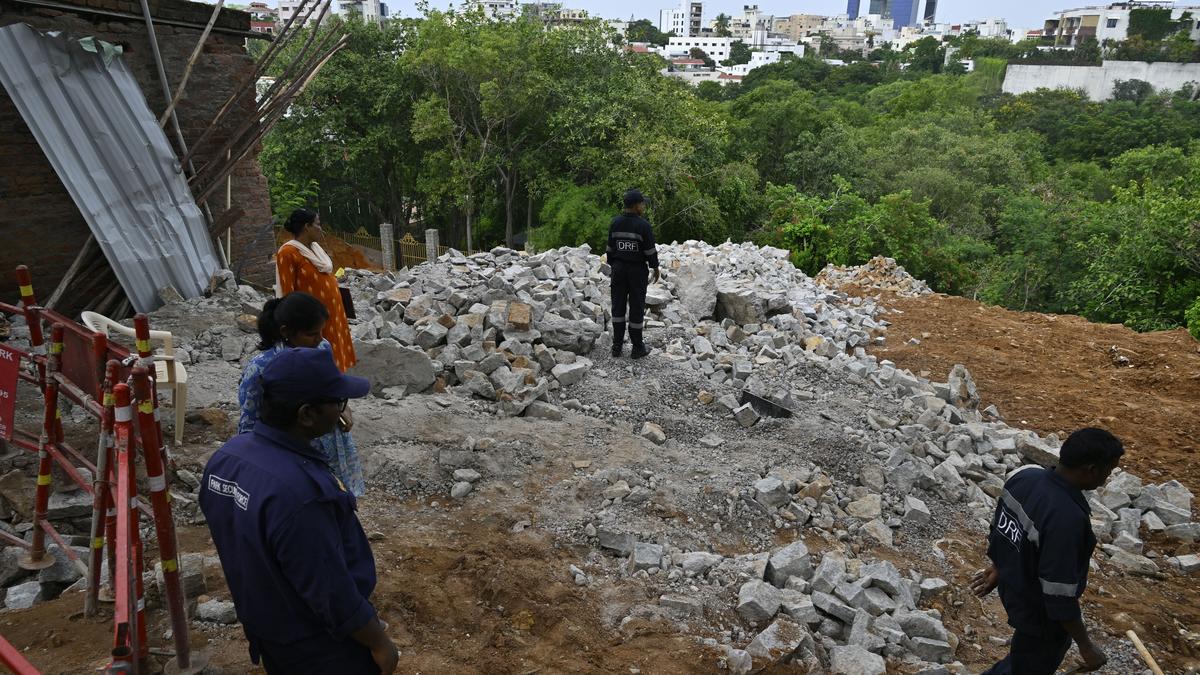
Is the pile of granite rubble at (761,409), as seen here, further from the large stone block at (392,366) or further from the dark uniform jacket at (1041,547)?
the dark uniform jacket at (1041,547)

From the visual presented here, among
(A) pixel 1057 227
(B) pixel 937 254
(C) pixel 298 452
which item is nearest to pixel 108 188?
(C) pixel 298 452

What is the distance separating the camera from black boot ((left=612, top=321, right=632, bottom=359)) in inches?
273

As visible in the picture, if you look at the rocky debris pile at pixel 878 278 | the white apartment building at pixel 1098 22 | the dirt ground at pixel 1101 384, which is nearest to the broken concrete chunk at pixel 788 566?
the dirt ground at pixel 1101 384

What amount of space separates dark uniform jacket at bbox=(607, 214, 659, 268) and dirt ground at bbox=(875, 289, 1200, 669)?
3293 millimetres

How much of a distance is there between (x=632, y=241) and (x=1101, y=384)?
5255 millimetres

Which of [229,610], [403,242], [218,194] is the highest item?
[218,194]

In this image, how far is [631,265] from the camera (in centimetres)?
667

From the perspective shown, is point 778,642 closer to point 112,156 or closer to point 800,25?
point 112,156

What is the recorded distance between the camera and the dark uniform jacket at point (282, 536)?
1.82 m

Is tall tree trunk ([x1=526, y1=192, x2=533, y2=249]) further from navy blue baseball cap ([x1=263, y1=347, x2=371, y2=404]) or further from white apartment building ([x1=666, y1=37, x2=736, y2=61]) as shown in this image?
white apartment building ([x1=666, y1=37, x2=736, y2=61])

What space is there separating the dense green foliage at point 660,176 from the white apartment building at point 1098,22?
249 ft

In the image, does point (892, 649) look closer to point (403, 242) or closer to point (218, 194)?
point (218, 194)

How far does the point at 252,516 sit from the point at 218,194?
24.5 ft

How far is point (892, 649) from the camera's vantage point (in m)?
3.58
